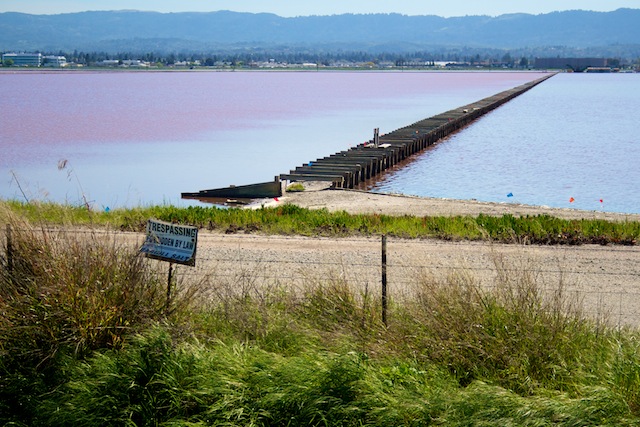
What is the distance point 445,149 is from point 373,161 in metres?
14.0

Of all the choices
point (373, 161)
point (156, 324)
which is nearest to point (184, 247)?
point (156, 324)

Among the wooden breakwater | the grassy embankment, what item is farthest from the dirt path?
the wooden breakwater

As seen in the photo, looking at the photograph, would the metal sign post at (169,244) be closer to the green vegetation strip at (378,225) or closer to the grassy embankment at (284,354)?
the grassy embankment at (284,354)

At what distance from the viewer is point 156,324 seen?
8742 millimetres

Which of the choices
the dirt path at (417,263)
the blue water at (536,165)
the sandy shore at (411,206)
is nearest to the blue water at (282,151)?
the blue water at (536,165)

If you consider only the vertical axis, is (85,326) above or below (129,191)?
above

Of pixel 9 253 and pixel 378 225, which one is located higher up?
pixel 9 253

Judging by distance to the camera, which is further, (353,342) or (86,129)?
(86,129)

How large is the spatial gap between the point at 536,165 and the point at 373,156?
9223 mm

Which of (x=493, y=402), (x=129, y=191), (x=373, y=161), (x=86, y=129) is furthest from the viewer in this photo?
(x=86, y=129)

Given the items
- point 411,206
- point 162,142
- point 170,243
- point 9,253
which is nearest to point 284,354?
point 170,243

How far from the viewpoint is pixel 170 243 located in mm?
9180

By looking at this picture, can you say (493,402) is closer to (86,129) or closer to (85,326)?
(85,326)

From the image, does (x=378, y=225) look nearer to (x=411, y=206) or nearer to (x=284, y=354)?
(x=411, y=206)
